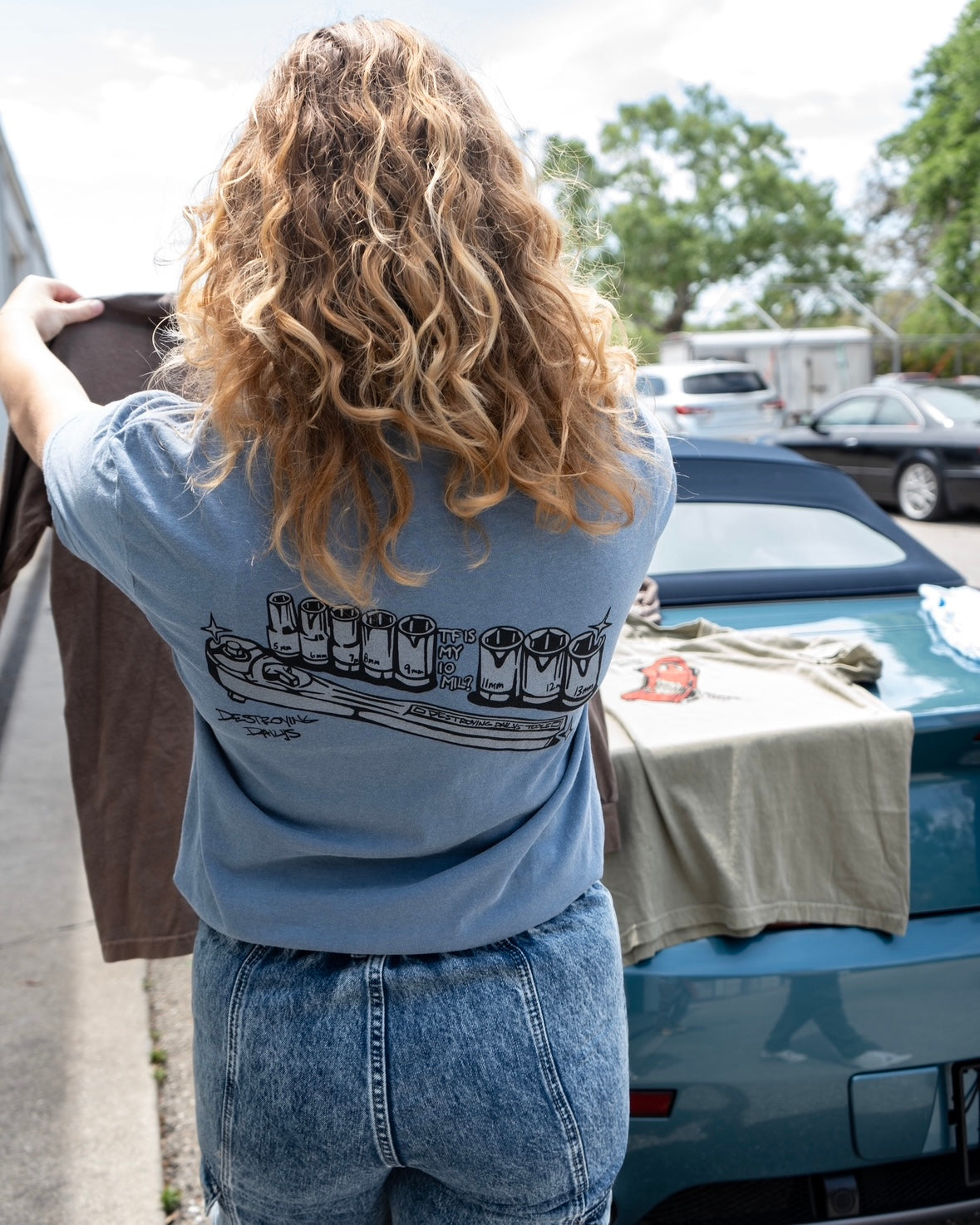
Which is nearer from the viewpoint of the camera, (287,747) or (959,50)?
(287,747)

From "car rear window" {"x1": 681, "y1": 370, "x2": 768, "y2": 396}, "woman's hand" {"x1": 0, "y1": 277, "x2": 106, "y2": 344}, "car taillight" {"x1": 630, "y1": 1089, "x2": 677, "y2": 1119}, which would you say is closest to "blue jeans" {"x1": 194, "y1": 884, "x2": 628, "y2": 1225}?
"car taillight" {"x1": 630, "y1": 1089, "x2": 677, "y2": 1119}

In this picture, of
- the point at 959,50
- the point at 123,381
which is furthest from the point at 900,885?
the point at 959,50

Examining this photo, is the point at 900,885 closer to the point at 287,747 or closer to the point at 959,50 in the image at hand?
the point at 287,747

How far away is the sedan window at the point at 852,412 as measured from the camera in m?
14.8

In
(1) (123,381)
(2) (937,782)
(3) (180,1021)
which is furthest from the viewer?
(3) (180,1021)

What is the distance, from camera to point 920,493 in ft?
45.1

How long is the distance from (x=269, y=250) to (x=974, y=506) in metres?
13.3

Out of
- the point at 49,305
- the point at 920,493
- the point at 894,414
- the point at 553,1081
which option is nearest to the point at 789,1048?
the point at 553,1081

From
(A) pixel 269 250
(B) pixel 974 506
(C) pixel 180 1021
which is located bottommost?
(B) pixel 974 506

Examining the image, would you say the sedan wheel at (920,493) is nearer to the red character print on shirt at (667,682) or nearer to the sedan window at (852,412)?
the sedan window at (852,412)

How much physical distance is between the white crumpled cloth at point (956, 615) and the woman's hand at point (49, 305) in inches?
81.1

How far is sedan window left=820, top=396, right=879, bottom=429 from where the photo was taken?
1476 centimetres

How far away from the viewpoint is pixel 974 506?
13.2 m

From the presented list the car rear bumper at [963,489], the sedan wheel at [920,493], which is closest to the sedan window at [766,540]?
the car rear bumper at [963,489]
